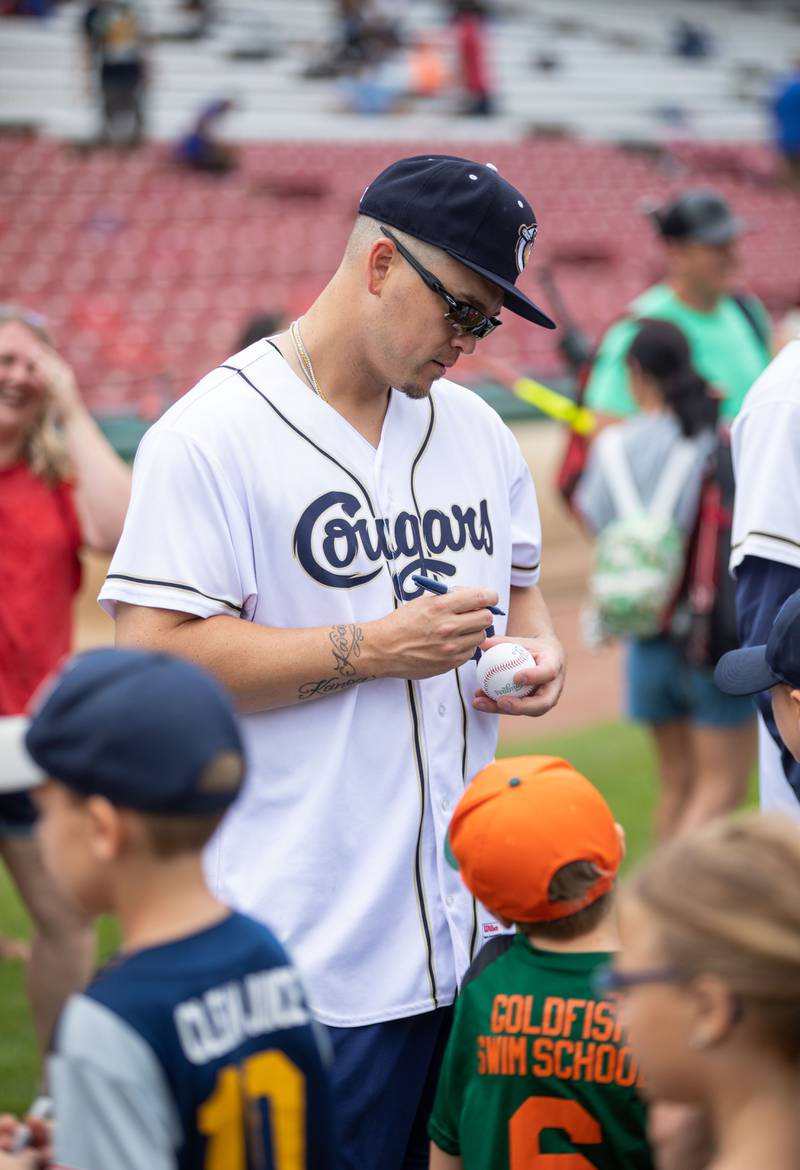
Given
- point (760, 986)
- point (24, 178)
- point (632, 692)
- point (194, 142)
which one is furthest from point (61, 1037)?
point (194, 142)

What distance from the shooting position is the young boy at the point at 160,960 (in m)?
1.58

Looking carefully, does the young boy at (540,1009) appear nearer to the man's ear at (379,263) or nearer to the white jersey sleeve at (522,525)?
the white jersey sleeve at (522,525)

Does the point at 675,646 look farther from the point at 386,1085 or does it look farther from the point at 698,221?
the point at 386,1085

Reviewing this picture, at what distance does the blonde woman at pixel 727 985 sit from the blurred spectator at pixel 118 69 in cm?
2174

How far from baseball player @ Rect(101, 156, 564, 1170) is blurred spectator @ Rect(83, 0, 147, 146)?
20.5 m

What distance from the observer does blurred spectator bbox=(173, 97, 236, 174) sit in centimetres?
2161

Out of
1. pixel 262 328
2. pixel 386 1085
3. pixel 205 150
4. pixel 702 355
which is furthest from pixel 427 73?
pixel 386 1085

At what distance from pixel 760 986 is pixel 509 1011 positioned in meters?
0.72

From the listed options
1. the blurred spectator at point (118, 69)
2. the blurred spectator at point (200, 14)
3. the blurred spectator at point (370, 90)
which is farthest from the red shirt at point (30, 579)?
the blurred spectator at point (200, 14)

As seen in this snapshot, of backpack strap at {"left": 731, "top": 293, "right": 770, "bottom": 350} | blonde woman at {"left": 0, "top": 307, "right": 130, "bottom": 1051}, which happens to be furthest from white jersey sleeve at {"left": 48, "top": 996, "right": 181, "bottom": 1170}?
backpack strap at {"left": 731, "top": 293, "right": 770, "bottom": 350}

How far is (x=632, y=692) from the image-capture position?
17.7ft

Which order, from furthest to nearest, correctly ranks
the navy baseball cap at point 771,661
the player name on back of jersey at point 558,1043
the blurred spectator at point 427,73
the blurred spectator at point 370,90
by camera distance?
the blurred spectator at point 427,73 < the blurred spectator at point 370,90 < the navy baseball cap at point 771,661 < the player name on back of jersey at point 558,1043

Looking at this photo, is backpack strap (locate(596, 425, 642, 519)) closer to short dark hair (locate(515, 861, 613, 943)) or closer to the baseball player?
the baseball player

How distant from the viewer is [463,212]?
96.7 inches
